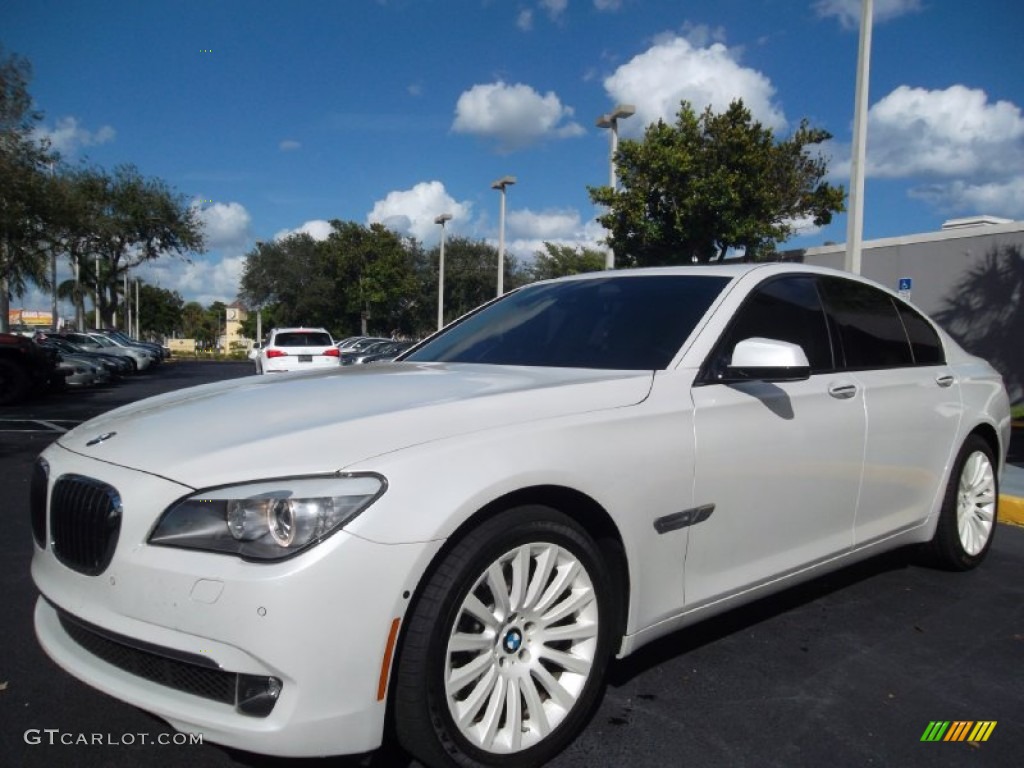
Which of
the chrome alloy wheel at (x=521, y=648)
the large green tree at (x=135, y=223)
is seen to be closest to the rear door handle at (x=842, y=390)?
the chrome alloy wheel at (x=521, y=648)

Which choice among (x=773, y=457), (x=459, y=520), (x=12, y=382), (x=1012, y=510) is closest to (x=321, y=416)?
(x=459, y=520)

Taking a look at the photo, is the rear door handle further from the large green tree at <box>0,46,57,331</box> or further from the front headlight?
the large green tree at <box>0,46,57,331</box>

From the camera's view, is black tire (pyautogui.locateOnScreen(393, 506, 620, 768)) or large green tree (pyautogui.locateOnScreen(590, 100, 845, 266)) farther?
large green tree (pyautogui.locateOnScreen(590, 100, 845, 266))

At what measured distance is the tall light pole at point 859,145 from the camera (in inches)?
408

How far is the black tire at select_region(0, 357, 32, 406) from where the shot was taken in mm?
14586

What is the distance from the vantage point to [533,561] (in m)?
2.37

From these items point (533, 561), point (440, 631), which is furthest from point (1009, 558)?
point (440, 631)

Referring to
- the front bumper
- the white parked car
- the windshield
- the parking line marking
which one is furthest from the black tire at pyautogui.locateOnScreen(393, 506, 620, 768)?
the white parked car

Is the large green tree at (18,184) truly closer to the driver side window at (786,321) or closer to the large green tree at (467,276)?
the driver side window at (786,321)

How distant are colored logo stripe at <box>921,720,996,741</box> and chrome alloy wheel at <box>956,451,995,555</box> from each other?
1747 millimetres

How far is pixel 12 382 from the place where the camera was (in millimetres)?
14703

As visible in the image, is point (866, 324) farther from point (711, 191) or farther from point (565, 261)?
point (565, 261)

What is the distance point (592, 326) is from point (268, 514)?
181 centimetres

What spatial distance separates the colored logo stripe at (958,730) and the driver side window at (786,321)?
1429 millimetres
